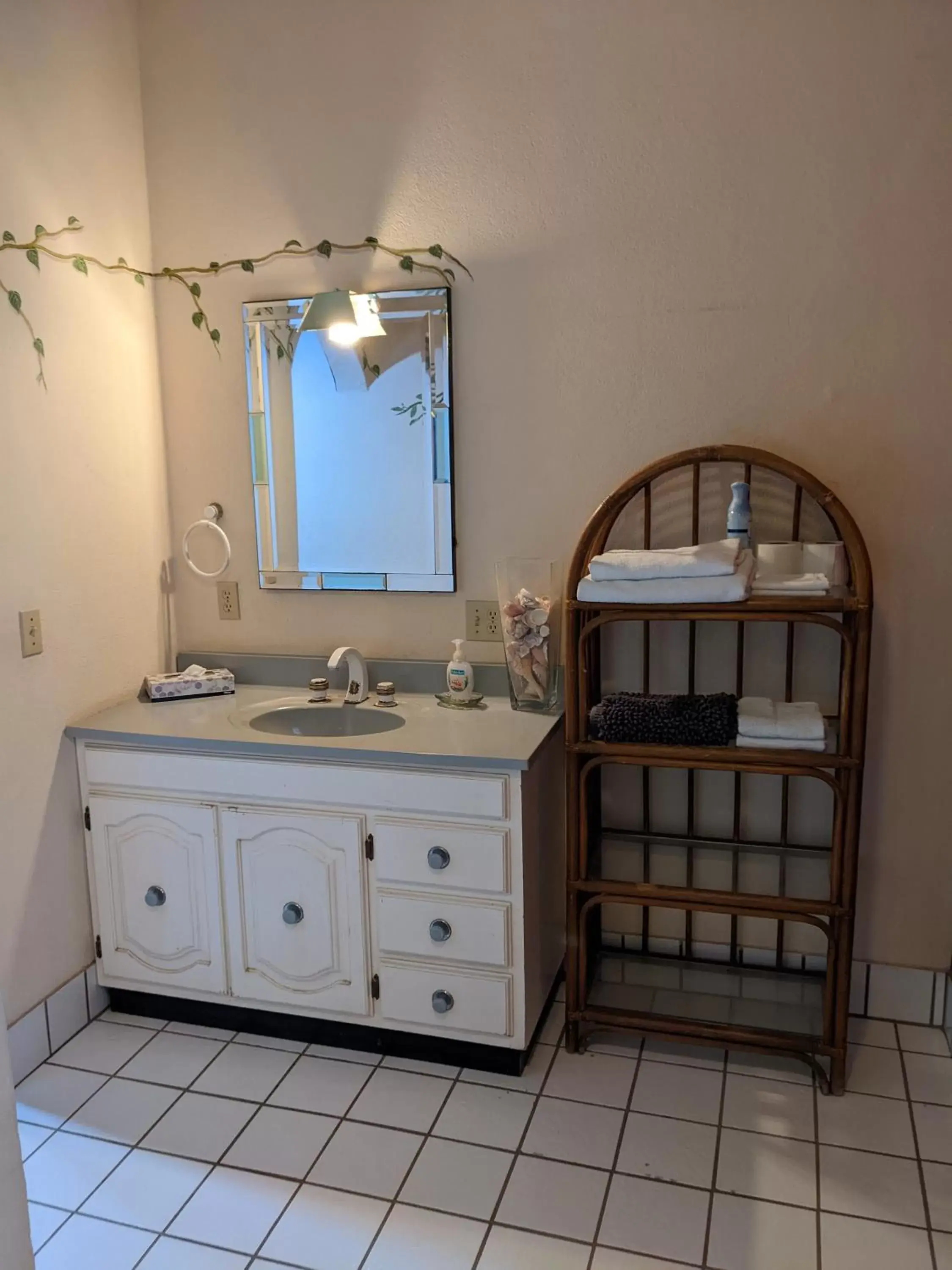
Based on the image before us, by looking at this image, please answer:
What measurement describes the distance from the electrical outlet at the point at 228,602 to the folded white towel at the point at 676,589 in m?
1.06

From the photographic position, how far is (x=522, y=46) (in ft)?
7.24

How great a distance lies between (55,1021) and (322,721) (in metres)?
0.91

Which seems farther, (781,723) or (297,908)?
(297,908)

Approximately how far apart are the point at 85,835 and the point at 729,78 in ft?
7.31

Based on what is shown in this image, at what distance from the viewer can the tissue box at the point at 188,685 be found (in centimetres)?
250

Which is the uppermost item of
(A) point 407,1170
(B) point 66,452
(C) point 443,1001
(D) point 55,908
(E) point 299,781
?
(B) point 66,452

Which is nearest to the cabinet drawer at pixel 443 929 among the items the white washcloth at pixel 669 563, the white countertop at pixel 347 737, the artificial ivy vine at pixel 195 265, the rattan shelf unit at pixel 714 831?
the rattan shelf unit at pixel 714 831

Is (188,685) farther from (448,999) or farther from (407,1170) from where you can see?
(407,1170)

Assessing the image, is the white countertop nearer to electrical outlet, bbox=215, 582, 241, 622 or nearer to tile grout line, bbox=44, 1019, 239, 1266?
electrical outlet, bbox=215, 582, 241, 622

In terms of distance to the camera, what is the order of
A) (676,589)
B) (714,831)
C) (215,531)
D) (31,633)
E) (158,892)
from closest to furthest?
1. (676,589)
2. (31,633)
3. (158,892)
4. (714,831)
5. (215,531)

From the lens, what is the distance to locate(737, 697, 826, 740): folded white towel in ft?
6.36

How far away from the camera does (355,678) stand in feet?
8.05

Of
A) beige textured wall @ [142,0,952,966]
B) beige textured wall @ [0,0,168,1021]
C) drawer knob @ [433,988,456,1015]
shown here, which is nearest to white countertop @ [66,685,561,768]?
beige textured wall @ [0,0,168,1021]

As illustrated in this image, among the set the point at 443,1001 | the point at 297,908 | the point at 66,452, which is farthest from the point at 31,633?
the point at 443,1001
